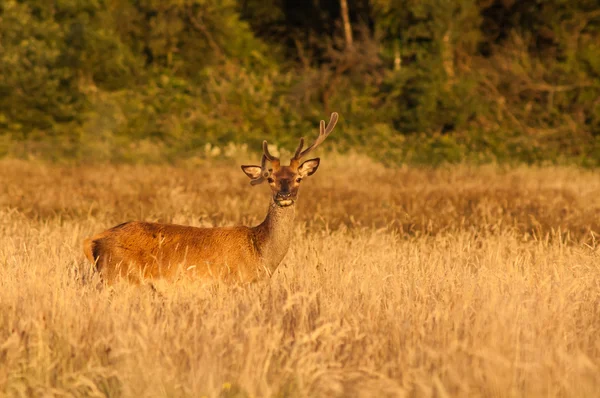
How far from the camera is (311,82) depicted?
27.4 meters

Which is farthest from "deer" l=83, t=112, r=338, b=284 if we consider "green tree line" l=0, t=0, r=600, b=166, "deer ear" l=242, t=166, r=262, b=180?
"green tree line" l=0, t=0, r=600, b=166

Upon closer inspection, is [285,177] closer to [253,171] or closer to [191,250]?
[253,171]

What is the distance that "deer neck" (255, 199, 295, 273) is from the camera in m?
6.85

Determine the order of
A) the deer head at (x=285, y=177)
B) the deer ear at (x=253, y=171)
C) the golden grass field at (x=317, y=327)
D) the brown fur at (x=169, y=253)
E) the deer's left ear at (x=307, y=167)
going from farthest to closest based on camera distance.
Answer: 1. the deer ear at (x=253, y=171)
2. the deer's left ear at (x=307, y=167)
3. the deer head at (x=285, y=177)
4. the brown fur at (x=169, y=253)
5. the golden grass field at (x=317, y=327)

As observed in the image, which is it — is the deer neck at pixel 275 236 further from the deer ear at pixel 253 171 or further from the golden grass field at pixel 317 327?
the deer ear at pixel 253 171

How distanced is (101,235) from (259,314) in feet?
6.62

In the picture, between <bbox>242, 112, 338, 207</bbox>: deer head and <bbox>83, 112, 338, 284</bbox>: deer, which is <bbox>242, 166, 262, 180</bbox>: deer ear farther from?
<bbox>83, 112, 338, 284</bbox>: deer

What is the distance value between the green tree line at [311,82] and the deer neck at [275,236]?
15.6 m

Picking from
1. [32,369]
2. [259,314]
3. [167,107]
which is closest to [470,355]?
[259,314]

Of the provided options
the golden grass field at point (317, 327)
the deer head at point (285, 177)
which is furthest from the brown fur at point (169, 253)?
the deer head at point (285, 177)

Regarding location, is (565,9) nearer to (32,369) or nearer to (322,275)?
(322,275)

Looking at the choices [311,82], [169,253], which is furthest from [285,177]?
[311,82]

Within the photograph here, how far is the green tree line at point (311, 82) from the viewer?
24.3 m

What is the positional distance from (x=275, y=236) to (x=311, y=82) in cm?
2092
